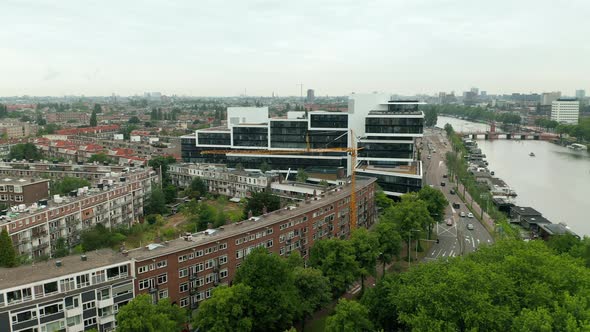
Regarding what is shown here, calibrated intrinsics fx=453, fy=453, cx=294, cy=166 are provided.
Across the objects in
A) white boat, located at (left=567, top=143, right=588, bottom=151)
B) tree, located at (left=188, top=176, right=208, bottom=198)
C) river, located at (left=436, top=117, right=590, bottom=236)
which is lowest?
river, located at (left=436, top=117, right=590, bottom=236)

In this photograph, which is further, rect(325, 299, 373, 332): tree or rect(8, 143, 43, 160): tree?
rect(8, 143, 43, 160): tree

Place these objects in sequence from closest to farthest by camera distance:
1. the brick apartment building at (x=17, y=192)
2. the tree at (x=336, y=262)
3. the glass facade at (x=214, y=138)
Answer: the tree at (x=336, y=262), the brick apartment building at (x=17, y=192), the glass facade at (x=214, y=138)

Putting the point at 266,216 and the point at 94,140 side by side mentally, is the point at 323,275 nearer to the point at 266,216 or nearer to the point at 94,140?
the point at 266,216

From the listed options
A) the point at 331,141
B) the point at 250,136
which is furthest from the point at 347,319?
the point at 250,136

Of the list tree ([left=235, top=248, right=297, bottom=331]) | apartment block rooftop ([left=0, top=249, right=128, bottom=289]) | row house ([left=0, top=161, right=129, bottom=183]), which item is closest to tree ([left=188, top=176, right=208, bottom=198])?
row house ([left=0, top=161, right=129, bottom=183])

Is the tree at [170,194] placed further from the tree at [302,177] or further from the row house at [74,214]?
the tree at [302,177]

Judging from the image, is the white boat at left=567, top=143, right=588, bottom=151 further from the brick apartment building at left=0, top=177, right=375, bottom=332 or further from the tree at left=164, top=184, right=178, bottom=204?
the brick apartment building at left=0, top=177, right=375, bottom=332

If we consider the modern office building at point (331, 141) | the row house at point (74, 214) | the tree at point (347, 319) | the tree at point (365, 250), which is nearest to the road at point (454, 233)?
the modern office building at point (331, 141)

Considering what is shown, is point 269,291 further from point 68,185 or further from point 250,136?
point 250,136
